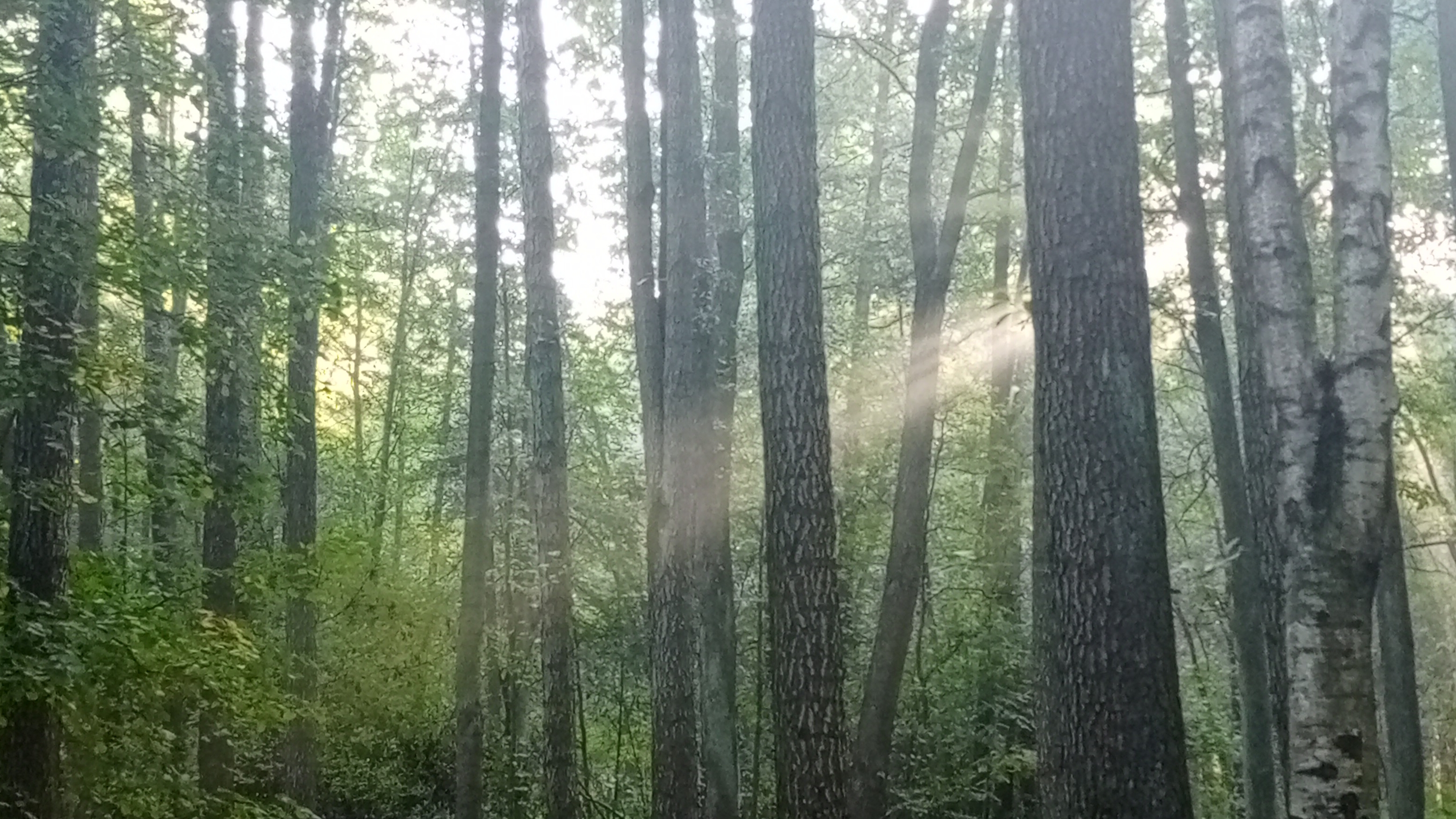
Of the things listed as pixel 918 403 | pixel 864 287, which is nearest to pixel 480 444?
pixel 918 403

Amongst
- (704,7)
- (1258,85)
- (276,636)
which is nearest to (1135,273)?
(1258,85)

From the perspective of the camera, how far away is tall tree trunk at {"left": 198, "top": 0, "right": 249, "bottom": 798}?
8.06 m

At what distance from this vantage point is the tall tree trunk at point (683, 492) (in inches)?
417

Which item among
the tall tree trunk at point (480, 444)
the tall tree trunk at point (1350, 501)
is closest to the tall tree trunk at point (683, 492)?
the tall tree trunk at point (480, 444)

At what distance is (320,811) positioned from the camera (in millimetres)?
15867

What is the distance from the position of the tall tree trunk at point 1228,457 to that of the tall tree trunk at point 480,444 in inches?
297

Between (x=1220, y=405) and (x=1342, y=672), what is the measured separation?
5957 mm

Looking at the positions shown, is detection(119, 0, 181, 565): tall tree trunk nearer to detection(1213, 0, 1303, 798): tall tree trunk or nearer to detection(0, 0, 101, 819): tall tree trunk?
detection(0, 0, 101, 819): tall tree trunk

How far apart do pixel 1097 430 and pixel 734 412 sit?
30.5ft

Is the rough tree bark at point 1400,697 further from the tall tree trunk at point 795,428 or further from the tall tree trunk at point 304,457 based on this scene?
the tall tree trunk at point 304,457

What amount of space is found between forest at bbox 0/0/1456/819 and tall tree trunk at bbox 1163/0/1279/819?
0.12 ft

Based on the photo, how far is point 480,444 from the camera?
1355 centimetres

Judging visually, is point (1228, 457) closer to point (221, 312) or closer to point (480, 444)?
point (480, 444)

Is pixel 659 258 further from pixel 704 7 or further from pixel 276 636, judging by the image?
pixel 276 636
